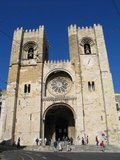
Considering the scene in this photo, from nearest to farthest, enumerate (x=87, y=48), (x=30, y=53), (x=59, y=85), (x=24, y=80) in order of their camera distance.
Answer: (x=24, y=80), (x=59, y=85), (x=87, y=48), (x=30, y=53)

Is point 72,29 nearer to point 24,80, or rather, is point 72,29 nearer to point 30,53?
point 30,53

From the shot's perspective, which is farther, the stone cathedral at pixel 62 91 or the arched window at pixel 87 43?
the arched window at pixel 87 43

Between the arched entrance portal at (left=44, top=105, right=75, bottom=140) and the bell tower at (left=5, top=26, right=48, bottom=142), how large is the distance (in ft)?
10.8

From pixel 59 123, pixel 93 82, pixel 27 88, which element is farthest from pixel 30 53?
pixel 59 123

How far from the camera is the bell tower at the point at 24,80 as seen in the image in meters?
23.9

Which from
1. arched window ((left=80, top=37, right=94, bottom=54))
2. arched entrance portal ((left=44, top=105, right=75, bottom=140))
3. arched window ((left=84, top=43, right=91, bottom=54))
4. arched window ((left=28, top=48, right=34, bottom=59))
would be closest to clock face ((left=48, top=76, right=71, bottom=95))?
arched entrance portal ((left=44, top=105, right=75, bottom=140))

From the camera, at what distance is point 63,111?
2742 cm

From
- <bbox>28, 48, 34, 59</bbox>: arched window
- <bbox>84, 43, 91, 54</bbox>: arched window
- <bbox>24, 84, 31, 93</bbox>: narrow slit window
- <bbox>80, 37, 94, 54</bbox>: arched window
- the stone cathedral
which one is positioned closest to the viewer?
the stone cathedral

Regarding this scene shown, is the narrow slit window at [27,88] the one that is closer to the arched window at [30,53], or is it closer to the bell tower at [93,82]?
the arched window at [30,53]

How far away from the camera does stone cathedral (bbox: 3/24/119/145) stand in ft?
75.8

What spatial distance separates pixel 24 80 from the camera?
2694 centimetres

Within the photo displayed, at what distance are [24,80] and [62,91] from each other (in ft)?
17.3

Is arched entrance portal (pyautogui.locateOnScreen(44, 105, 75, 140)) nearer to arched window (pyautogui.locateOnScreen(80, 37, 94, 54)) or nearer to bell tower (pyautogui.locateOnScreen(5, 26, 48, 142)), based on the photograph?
bell tower (pyautogui.locateOnScreen(5, 26, 48, 142))

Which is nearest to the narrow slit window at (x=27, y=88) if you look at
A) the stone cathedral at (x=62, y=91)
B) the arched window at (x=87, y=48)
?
the stone cathedral at (x=62, y=91)
